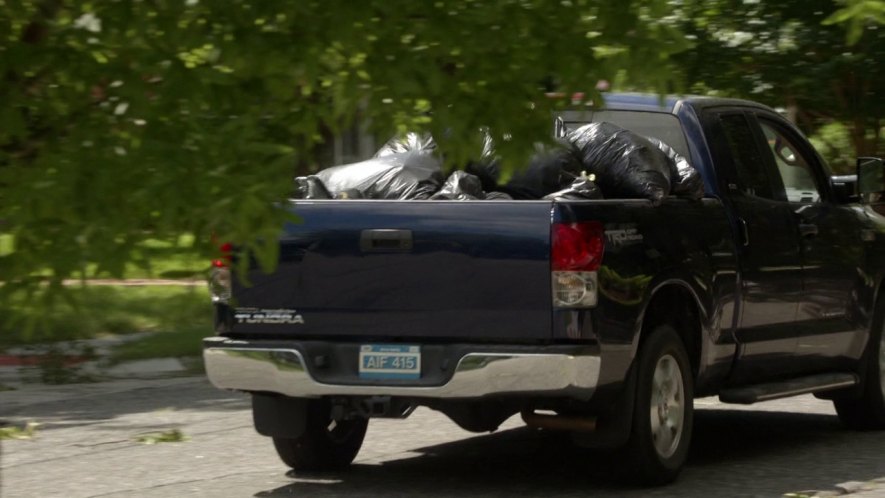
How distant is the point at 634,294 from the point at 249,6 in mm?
3794

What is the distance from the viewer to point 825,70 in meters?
11.2

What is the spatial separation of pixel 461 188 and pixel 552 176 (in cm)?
48

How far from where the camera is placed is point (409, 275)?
24.4 ft

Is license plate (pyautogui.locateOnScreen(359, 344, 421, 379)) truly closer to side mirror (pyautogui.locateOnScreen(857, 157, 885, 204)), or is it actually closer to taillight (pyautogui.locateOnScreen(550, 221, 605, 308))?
taillight (pyautogui.locateOnScreen(550, 221, 605, 308))

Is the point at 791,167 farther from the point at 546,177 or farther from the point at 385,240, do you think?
the point at 385,240

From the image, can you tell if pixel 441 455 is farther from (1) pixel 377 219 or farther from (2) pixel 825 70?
(2) pixel 825 70

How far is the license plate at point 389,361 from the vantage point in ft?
24.2

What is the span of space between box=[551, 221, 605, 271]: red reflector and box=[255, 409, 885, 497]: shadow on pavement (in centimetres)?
115

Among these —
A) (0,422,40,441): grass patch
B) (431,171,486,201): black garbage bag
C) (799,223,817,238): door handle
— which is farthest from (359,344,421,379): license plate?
(0,422,40,441): grass patch

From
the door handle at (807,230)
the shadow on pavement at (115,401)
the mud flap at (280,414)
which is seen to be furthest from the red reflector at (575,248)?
the shadow on pavement at (115,401)

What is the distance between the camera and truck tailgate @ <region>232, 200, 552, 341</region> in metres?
7.21

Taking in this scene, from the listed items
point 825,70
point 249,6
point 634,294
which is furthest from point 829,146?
point 249,6

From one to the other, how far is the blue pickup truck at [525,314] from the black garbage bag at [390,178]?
2.04ft

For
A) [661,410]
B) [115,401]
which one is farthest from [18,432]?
[661,410]
